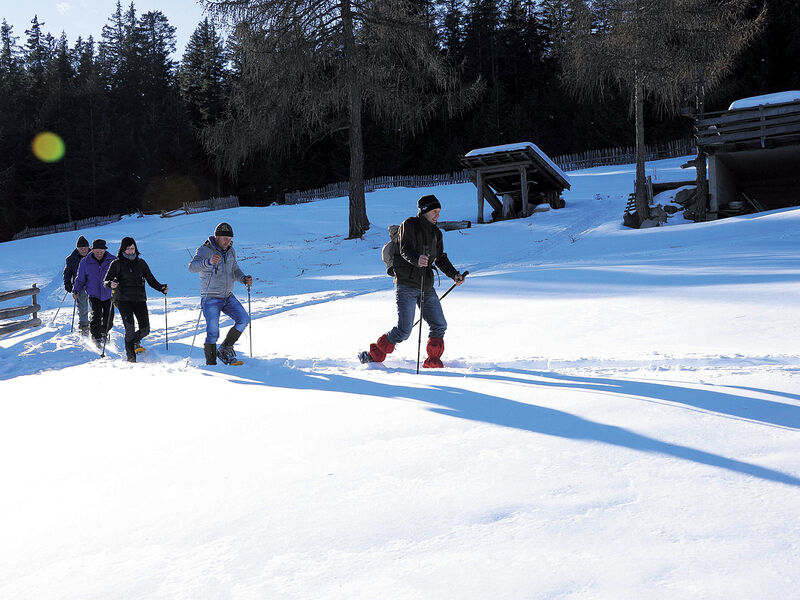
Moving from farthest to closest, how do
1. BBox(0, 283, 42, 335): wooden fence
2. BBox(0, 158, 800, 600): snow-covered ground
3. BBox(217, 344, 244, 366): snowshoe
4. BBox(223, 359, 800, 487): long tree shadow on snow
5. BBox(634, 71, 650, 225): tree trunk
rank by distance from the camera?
BBox(634, 71, 650, 225): tree trunk < BBox(0, 283, 42, 335): wooden fence < BBox(217, 344, 244, 366): snowshoe < BBox(223, 359, 800, 487): long tree shadow on snow < BBox(0, 158, 800, 600): snow-covered ground

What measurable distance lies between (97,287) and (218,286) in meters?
3.42

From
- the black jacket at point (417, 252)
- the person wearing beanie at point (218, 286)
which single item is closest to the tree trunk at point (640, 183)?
the black jacket at point (417, 252)

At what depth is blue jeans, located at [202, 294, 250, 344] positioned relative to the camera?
24.8 feet

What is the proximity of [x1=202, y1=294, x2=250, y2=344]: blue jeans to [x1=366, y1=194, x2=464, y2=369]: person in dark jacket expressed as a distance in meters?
2.00

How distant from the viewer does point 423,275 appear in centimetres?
631

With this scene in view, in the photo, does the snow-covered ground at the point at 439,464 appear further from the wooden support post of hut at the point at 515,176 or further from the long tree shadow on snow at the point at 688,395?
the wooden support post of hut at the point at 515,176

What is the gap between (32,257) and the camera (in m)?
25.0

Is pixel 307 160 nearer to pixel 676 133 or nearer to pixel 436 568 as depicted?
pixel 676 133

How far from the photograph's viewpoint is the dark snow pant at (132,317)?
8812 mm

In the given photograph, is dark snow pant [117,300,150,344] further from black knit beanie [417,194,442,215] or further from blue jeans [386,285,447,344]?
black knit beanie [417,194,442,215]

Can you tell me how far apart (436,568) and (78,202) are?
53647 mm

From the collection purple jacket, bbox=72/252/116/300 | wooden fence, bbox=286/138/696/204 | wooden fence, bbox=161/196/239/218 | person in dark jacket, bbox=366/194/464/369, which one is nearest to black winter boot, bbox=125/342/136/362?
purple jacket, bbox=72/252/116/300

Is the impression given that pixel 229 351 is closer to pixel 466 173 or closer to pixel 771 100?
pixel 771 100

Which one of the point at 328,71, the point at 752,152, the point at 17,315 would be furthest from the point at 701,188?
the point at 17,315
